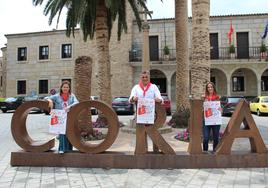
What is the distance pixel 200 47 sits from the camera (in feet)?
34.3

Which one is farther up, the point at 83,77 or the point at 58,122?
the point at 83,77

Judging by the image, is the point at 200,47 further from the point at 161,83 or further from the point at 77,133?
the point at 161,83

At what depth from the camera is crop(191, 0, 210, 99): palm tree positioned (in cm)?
1034

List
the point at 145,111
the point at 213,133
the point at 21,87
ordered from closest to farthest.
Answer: the point at 145,111, the point at 213,133, the point at 21,87

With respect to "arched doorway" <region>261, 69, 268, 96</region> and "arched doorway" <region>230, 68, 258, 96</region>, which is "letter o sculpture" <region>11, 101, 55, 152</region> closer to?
"arched doorway" <region>230, 68, 258, 96</region>

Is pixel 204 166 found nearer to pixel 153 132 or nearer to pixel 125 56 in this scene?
pixel 153 132

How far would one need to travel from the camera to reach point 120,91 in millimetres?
34031

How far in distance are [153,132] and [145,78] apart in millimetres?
1123

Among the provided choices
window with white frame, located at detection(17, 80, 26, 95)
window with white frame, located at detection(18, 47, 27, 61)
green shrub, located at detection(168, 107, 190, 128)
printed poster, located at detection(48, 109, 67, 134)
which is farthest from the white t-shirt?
window with white frame, located at detection(18, 47, 27, 61)

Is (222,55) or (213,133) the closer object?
(213,133)

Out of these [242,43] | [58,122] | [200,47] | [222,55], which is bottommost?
[58,122]

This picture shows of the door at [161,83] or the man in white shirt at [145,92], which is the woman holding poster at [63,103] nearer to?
the man in white shirt at [145,92]

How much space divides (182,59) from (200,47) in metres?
4.87

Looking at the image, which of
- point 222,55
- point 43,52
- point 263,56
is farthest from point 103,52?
point 43,52
